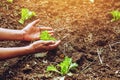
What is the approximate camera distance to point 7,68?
10.8ft

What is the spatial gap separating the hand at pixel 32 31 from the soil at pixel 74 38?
0.10 m

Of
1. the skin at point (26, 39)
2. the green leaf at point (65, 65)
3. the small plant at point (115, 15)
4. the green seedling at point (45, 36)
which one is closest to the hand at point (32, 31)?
the skin at point (26, 39)

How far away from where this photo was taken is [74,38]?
3.56m

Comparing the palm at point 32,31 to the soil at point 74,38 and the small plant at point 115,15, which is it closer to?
the soil at point 74,38

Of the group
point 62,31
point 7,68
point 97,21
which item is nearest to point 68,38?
point 62,31

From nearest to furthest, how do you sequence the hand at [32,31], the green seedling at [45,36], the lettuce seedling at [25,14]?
the green seedling at [45,36] < the hand at [32,31] < the lettuce seedling at [25,14]

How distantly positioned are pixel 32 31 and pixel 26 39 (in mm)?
129

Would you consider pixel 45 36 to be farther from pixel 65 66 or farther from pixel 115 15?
pixel 115 15

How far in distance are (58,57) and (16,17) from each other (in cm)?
104

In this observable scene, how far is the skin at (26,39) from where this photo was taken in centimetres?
315

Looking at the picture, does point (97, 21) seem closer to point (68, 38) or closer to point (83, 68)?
point (68, 38)

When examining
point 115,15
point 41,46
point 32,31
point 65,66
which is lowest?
point 65,66

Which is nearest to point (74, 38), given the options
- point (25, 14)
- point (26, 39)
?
point (26, 39)

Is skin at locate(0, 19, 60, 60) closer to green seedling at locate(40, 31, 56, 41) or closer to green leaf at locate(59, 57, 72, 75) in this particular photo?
green seedling at locate(40, 31, 56, 41)
